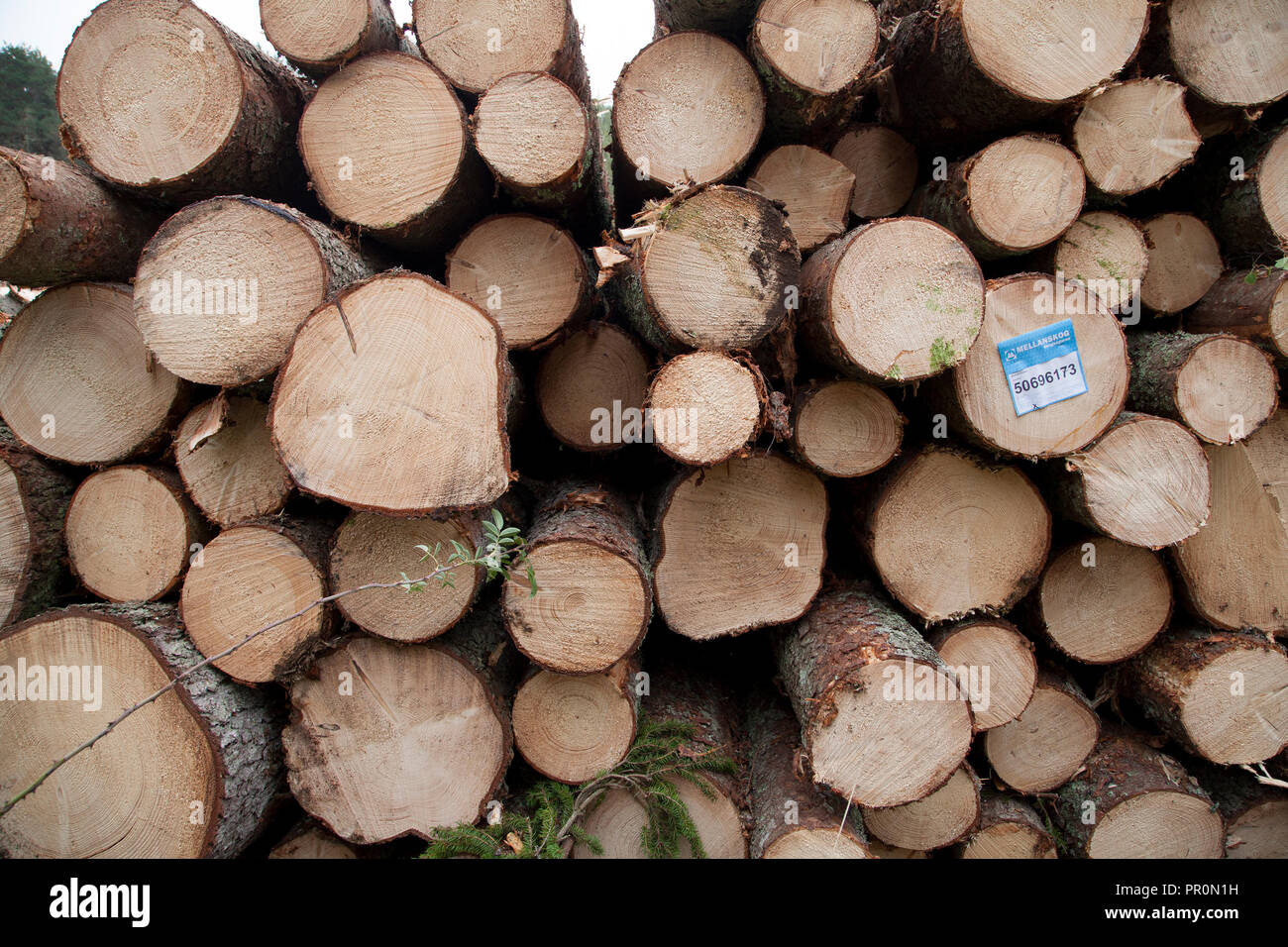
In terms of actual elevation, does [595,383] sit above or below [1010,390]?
below

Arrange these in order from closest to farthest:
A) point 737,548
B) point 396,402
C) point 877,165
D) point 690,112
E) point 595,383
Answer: point 396,402, point 737,548, point 690,112, point 595,383, point 877,165

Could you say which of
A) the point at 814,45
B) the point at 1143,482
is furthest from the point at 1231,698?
the point at 814,45

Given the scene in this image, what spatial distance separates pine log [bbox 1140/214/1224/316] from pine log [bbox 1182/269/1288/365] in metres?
0.07

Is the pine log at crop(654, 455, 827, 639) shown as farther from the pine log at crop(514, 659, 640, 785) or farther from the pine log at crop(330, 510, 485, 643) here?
the pine log at crop(330, 510, 485, 643)

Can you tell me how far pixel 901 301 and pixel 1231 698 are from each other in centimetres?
207

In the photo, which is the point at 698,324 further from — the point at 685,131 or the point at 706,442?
the point at 685,131

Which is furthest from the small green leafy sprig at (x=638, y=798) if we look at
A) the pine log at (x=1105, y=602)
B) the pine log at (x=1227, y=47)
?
the pine log at (x=1227, y=47)

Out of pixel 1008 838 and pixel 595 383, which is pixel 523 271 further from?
pixel 1008 838

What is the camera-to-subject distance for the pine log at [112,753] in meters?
2.01

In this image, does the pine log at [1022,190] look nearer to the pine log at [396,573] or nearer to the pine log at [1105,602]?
the pine log at [1105,602]

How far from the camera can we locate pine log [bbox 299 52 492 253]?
2301 mm

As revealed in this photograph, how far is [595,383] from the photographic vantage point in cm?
266
